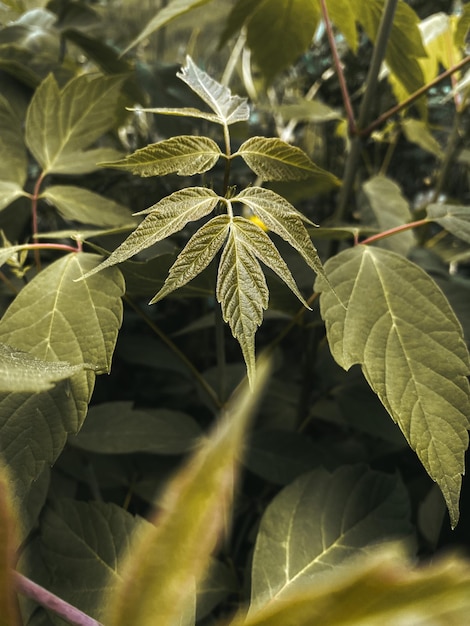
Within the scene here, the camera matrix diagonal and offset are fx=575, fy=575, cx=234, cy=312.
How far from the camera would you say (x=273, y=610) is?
106 mm

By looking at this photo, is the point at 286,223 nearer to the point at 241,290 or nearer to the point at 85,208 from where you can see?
the point at 241,290

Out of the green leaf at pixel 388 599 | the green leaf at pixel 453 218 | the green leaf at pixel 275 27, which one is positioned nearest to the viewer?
the green leaf at pixel 388 599

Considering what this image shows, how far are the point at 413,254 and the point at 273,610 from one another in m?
0.46

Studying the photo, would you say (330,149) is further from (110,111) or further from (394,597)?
(394,597)

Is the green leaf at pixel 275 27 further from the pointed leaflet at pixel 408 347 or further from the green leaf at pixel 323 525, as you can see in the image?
the green leaf at pixel 323 525

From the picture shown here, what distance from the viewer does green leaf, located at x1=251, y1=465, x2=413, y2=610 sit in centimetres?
34

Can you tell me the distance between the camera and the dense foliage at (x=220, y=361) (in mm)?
113

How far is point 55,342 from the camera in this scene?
0.99ft

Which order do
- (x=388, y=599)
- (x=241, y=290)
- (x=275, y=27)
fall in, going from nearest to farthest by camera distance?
(x=388, y=599)
(x=241, y=290)
(x=275, y=27)

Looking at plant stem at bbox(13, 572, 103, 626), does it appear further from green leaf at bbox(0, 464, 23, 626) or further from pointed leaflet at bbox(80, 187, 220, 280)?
pointed leaflet at bbox(80, 187, 220, 280)

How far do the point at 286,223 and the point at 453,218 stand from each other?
0.50 ft

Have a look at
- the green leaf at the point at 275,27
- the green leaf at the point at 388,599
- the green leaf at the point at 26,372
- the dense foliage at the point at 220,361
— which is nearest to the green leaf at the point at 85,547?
the dense foliage at the point at 220,361

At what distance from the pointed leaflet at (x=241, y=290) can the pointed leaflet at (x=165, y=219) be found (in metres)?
0.02

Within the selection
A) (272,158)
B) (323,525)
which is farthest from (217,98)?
(323,525)
